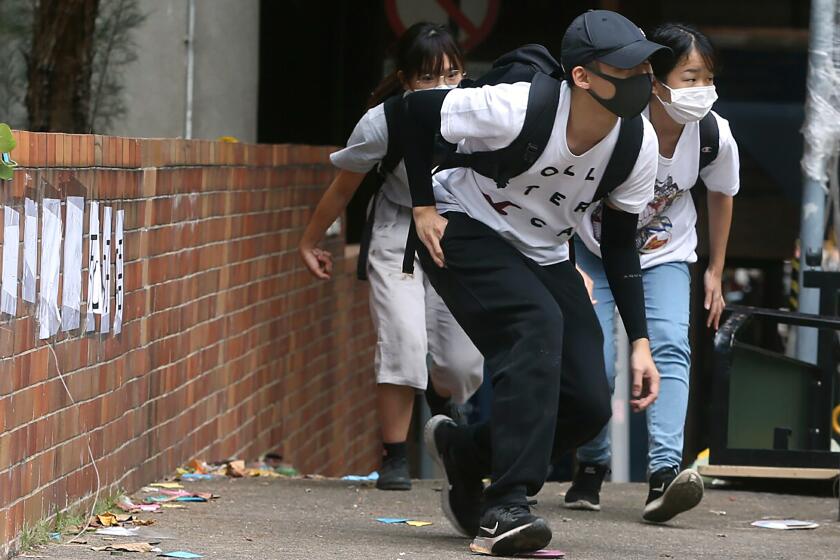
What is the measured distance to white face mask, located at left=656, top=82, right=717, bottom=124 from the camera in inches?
212

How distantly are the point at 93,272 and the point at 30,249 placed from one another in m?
0.67

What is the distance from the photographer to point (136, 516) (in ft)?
16.6

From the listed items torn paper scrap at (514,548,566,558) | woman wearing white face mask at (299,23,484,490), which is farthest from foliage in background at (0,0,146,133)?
torn paper scrap at (514,548,566,558)

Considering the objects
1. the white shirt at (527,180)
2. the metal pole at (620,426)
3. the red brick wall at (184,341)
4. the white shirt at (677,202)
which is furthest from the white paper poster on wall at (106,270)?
the metal pole at (620,426)

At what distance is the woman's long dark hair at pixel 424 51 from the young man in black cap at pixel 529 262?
132 cm

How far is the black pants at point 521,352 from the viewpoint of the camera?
14.6 ft

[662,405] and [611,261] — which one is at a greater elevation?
[611,261]

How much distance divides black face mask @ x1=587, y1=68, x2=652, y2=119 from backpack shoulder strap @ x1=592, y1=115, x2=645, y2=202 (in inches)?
6.3

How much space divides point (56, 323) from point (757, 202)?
836 centimetres

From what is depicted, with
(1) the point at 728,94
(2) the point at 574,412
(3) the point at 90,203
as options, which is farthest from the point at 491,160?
(1) the point at 728,94

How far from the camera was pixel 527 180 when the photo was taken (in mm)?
4484

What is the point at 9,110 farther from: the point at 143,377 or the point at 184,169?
the point at 143,377

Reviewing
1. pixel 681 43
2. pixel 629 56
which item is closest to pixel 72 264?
pixel 629 56

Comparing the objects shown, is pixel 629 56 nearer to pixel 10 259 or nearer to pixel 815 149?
pixel 10 259
